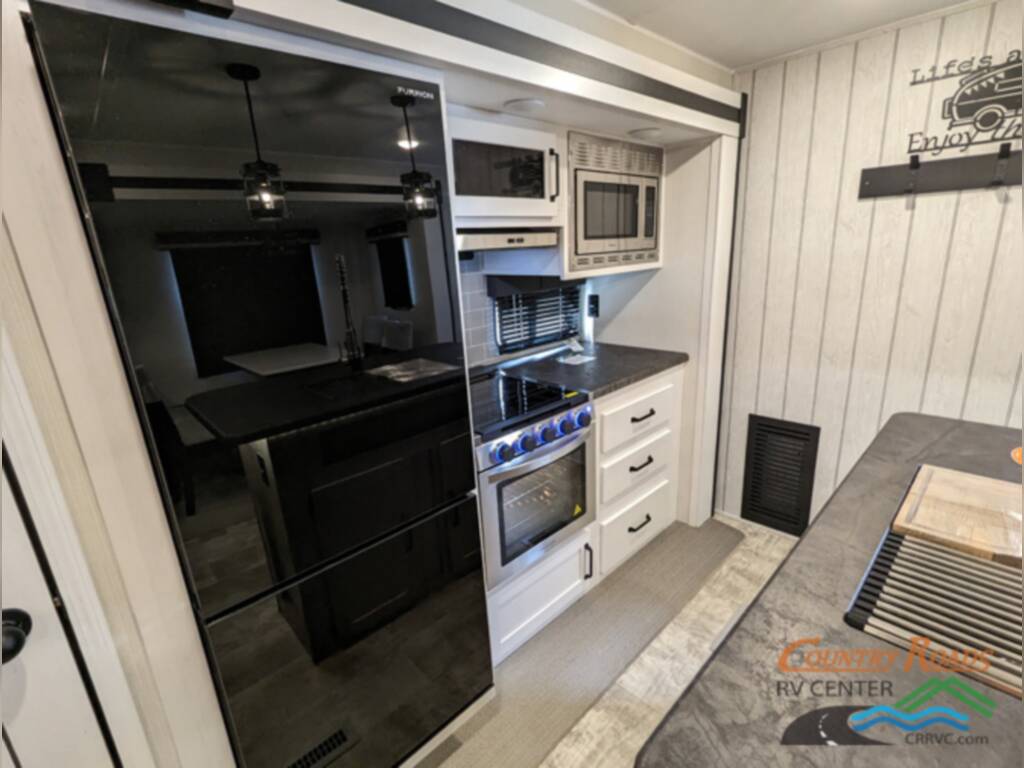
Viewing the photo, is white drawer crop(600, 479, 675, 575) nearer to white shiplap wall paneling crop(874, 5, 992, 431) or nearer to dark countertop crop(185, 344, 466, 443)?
white shiplap wall paneling crop(874, 5, 992, 431)

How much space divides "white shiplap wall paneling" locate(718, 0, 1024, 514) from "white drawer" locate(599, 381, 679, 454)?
0.48 metres

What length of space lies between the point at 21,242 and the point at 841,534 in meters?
1.62

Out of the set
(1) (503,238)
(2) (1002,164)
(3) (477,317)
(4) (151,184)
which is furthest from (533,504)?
(2) (1002,164)

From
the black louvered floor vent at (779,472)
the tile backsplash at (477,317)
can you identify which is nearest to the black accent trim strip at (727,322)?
the black louvered floor vent at (779,472)

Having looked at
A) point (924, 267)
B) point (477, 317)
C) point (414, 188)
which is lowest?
point (477, 317)

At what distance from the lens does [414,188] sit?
1.17 m

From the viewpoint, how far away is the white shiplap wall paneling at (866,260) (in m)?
1.76

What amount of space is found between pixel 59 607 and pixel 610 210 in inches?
85.3

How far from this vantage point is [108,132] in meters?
0.77

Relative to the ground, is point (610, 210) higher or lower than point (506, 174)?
lower

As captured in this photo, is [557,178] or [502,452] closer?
[502,452]

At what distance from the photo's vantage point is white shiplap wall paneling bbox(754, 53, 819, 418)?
2.04m

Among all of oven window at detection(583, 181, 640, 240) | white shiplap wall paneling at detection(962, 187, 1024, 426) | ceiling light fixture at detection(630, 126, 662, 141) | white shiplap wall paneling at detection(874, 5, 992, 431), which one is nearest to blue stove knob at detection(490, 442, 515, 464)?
oven window at detection(583, 181, 640, 240)

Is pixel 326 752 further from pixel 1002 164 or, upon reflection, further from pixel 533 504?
pixel 1002 164
